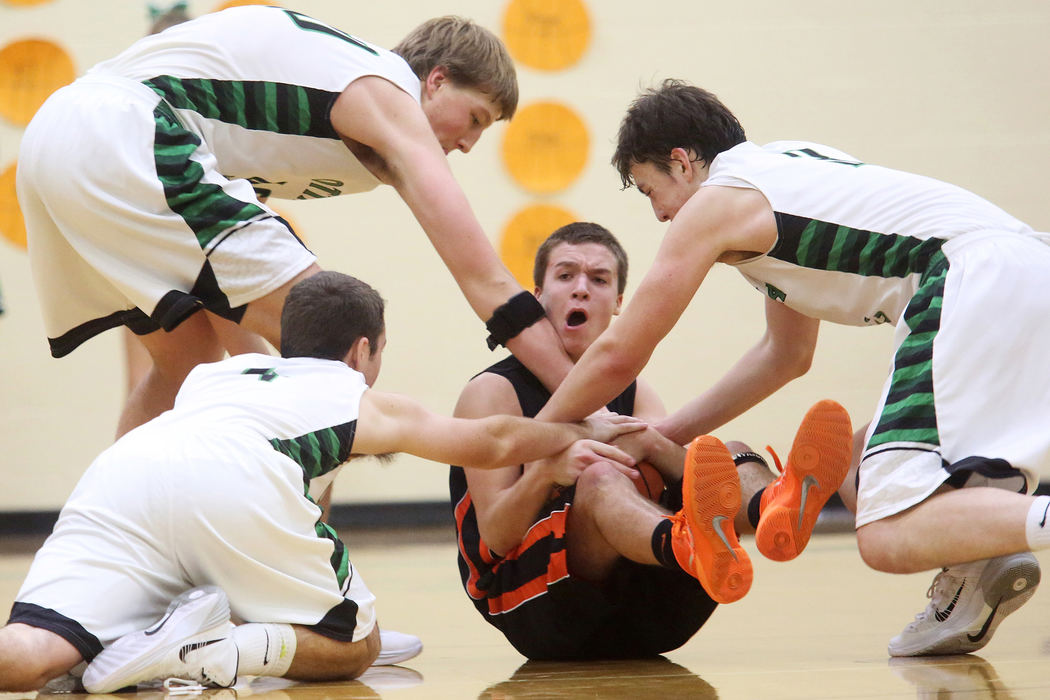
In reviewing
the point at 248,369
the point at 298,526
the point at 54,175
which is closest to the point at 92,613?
the point at 298,526

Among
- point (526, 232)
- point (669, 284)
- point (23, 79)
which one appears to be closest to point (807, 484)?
point (669, 284)

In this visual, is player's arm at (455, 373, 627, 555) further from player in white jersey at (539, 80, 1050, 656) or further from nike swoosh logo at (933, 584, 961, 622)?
nike swoosh logo at (933, 584, 961, 622)

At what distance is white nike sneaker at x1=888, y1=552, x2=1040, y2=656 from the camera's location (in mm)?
2129

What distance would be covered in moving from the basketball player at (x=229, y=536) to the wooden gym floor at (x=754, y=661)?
83 mm

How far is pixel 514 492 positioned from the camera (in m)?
2.37

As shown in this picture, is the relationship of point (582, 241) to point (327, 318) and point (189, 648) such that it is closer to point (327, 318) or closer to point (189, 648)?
point (327, 318)

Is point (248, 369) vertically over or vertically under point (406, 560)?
over

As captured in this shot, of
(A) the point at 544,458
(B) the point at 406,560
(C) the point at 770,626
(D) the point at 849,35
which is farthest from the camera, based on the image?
(D) the point at 849,35

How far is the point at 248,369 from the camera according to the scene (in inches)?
85.0

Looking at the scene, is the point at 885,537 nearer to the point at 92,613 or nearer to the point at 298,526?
the point at 298,526

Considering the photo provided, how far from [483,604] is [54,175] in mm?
1325

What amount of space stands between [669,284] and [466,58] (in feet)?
2.55

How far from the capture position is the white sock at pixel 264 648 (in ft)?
6.24

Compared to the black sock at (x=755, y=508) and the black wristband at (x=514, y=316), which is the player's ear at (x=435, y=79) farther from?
the black sock at (x=755, y=508)
